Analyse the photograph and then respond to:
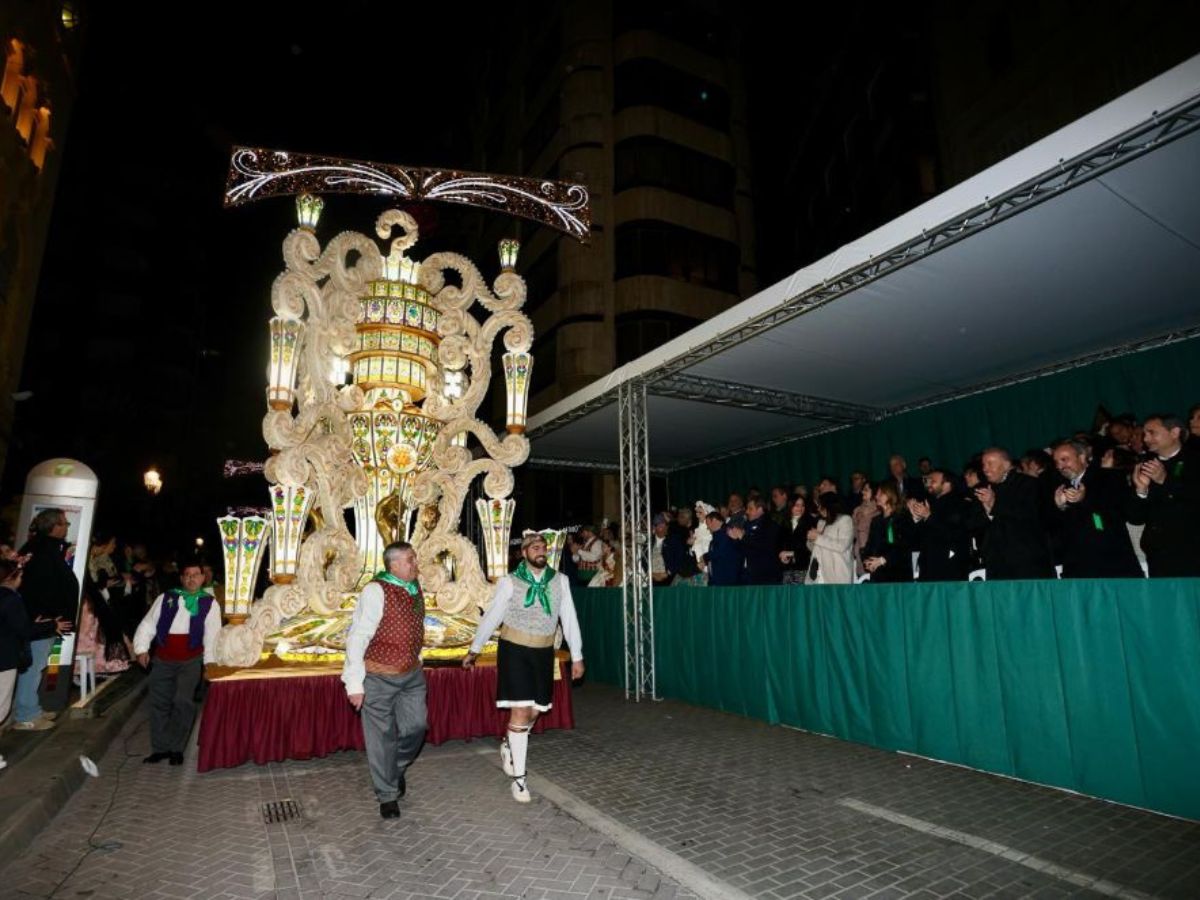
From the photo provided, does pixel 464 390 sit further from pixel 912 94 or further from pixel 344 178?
pixel 912 94

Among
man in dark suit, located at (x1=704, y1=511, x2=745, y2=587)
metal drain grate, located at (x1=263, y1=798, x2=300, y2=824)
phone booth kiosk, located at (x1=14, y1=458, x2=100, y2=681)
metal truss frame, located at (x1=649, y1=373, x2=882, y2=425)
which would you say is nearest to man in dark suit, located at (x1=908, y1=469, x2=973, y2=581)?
man in dark suit, located at (x1=704, y1=511, x2=745, y2=587)

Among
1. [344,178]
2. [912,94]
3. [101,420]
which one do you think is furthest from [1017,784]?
[101,420]

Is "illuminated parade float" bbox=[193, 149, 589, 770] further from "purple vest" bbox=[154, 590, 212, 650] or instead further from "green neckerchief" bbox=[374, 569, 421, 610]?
"green neckerchief" bbox=[374, 569, 421, 610]

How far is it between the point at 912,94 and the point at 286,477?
19.3m

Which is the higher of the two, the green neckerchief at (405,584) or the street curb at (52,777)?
the green neckerchief at (405,584)

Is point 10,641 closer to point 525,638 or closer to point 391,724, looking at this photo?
point 391,724

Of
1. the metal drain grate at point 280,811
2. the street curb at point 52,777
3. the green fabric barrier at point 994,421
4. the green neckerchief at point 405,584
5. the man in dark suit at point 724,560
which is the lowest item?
the metal drain grate at point 280,811

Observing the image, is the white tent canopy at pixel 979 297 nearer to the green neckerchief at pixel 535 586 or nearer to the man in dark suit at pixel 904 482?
the man in dark suit at pixel 904 482

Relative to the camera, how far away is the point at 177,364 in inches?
1377

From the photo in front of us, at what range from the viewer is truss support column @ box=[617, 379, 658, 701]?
893cm

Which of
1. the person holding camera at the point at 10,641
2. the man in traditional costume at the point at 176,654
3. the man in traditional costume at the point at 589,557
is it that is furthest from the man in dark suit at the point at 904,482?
the person holding camera at the point at 10,641

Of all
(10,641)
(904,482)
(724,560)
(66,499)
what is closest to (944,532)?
(904,482)

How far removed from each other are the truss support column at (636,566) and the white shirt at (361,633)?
4.45m

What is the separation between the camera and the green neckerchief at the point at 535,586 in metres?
5.20
